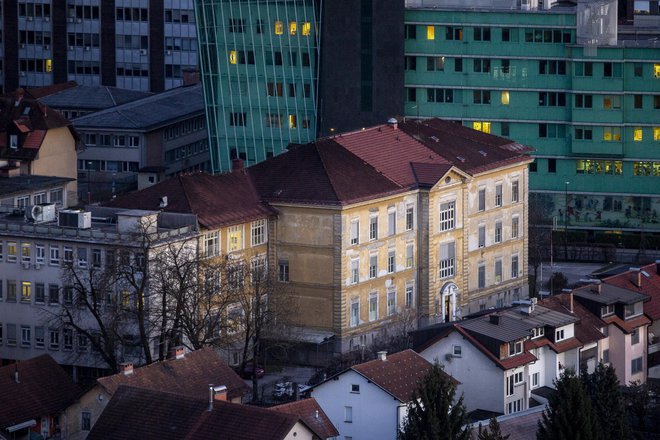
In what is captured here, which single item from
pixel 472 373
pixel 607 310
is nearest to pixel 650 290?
pixel 607 310

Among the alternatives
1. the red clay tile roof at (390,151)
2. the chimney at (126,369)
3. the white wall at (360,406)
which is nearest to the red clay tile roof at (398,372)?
the white wall at (360,406)

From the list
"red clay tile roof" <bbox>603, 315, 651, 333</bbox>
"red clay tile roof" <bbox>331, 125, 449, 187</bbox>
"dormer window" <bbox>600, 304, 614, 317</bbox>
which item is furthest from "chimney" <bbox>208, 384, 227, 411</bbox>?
"red clay tile roof" <bbox>331, 125, 449, 187</bbox>

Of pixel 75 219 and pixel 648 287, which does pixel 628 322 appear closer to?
pixel 648 287

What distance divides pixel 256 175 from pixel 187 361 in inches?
1222

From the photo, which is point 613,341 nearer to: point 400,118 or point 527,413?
point 527,413

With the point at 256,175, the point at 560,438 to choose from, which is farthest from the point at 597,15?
the point at 560,438

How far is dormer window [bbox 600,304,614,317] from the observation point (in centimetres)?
16038

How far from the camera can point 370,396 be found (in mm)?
139500

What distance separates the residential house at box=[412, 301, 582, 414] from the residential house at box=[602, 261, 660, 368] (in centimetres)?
1335

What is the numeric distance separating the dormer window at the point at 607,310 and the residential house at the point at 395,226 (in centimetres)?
1496

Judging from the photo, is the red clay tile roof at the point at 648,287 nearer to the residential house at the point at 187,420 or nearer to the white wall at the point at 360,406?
the white wall at the point at 360,406

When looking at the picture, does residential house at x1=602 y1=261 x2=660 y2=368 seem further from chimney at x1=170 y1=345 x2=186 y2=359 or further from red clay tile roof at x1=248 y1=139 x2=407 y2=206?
chimney at x1=170 y1=345 x2=186 y2=359

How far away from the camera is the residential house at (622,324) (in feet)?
526

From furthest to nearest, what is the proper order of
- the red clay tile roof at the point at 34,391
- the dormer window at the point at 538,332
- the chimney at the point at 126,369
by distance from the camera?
the dormer window at the point at 538,332
the red clay tile roof at the point at 34,391
the chimney at the point at 126,369
